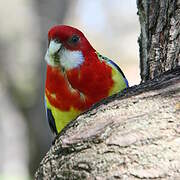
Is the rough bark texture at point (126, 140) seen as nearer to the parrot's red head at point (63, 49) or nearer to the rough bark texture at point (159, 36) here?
the rough bark texture at point (159, 36)

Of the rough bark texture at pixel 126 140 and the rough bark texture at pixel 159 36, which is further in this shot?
the rough bark texture at pixel 159 36

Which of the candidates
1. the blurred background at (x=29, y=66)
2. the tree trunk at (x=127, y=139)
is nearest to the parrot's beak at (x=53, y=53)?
the tree trunk at (x=127, y=139)

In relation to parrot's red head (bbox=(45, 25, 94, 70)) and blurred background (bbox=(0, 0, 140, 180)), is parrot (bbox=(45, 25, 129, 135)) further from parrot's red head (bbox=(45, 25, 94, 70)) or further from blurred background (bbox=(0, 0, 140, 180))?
blurred background (bbox=(0, 0, 140, 180))

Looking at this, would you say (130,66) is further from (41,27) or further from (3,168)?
(41,27)

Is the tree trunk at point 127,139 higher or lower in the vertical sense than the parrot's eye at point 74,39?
lower

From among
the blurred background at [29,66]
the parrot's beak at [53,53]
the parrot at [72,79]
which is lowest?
the blurred background at [29,66]

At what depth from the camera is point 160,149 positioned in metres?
1.36

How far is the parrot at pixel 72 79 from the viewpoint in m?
2.19

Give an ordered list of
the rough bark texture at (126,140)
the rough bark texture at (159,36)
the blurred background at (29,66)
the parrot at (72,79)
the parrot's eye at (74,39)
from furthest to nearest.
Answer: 1. the blurred background at (29,66)
2. the parrot's eye at (74,39)
3. the parrot at (72,79)
4. the rough bark texture at (159,36)
5. the rough bark texture at (126,140)

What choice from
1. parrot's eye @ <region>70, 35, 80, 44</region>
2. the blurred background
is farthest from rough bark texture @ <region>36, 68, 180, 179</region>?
the blurred background

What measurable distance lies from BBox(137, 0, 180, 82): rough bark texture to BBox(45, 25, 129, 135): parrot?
17 cm

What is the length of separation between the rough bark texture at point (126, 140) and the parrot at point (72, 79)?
0.60 meters

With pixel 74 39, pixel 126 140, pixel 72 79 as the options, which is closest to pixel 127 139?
pixel 126 140

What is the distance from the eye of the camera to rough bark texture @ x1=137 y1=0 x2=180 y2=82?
199 centimetres
